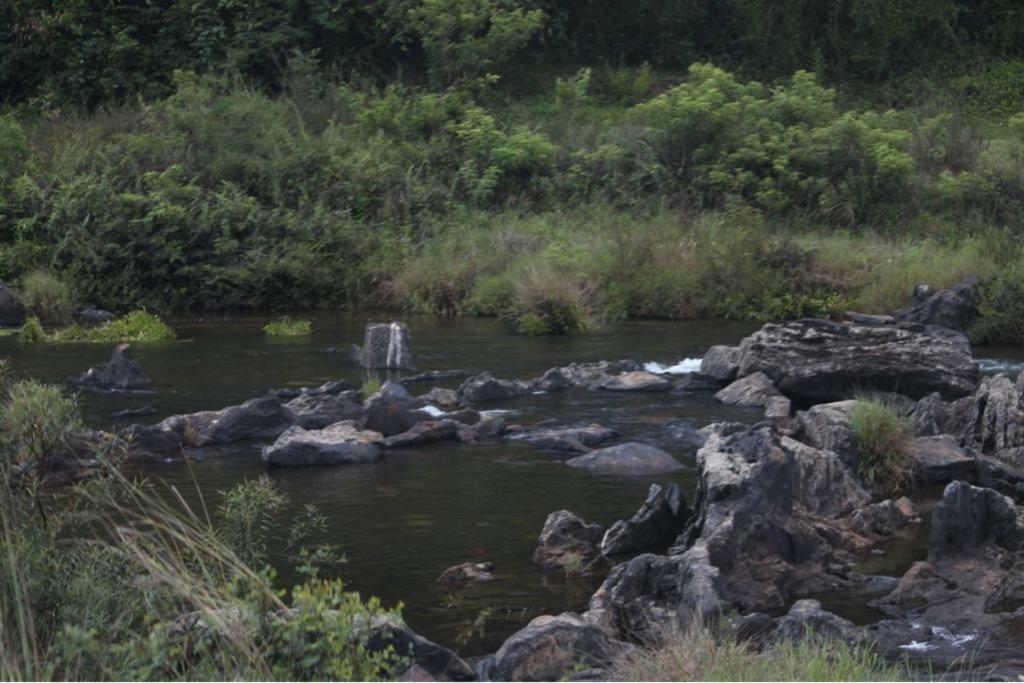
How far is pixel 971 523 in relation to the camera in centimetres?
1046

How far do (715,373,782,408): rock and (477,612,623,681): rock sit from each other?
29.5 feet

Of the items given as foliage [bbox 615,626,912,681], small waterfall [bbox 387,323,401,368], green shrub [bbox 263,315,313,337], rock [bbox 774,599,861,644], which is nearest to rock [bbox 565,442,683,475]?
rock [bbox 774,599,861,644]

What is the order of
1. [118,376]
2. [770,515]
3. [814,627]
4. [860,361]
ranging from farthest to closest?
1. [118,376]
2. [860,361]
3. [770,515]
4. [814,627]

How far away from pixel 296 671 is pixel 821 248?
74.3 ft

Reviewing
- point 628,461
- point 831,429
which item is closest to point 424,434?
point 628,461

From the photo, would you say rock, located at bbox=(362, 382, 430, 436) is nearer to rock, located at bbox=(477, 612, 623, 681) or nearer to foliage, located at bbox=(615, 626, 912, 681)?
rock, located at bbox=(477, 612, 623, 681)

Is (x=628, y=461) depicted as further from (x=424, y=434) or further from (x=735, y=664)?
(x=735, y=664)

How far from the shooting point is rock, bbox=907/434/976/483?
13.4 m

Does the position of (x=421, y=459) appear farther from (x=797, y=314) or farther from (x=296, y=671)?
(x=797, y=314)

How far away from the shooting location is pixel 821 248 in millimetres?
27234

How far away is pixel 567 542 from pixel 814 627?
10.1 feet

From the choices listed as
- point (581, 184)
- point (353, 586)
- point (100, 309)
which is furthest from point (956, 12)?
point (353, 586)

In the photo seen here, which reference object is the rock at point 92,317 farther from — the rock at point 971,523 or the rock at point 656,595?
the rock at point 971,523

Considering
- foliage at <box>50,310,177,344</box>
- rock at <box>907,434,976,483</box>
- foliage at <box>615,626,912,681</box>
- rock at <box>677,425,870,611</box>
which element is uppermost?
foliage at <box>615,626,912,681</box>
